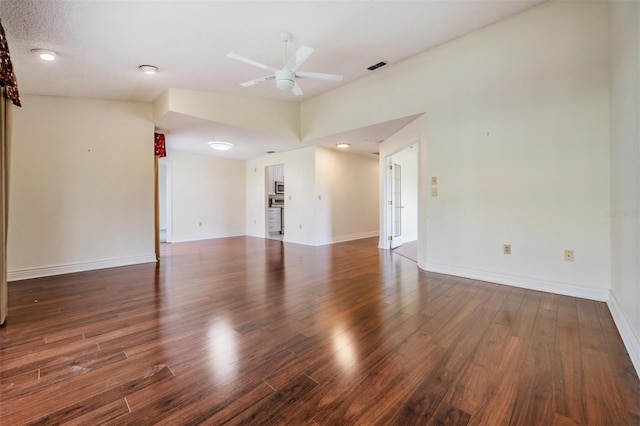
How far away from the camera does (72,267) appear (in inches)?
153

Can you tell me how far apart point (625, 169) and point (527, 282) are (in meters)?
1.49

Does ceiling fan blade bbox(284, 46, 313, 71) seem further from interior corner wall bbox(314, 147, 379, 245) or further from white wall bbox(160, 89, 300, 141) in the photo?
interior corner wall bbox(314, 147, 379, 245)

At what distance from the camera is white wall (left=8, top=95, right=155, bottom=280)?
3.58 metres

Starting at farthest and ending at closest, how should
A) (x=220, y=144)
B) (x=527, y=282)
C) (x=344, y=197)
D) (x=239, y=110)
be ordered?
(x=344, y=197)
(x=220, y=144)
(x=239, y=110)
(x=527, y=282)

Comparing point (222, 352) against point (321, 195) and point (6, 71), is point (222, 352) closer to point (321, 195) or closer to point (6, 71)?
point (6, 71)

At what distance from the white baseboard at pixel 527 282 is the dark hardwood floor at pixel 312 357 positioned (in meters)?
0.12

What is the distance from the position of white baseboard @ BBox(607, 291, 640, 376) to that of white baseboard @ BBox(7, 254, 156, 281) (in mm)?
5547

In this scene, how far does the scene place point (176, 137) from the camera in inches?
214

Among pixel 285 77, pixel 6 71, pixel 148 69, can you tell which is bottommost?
pixel 6 71

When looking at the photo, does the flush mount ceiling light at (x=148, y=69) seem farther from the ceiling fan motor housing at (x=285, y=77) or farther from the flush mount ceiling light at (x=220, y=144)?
the flush mount ceiling light at (x=220, y=144)

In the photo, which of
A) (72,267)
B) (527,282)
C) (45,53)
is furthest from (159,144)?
(527,282)

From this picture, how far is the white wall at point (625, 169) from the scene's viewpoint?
172 cm

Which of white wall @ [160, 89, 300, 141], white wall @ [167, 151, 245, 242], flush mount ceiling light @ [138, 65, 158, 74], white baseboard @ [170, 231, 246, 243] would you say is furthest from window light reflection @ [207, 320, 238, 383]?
white wall @ [167, 151, 245, 242]

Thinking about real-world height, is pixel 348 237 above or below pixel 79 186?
below
